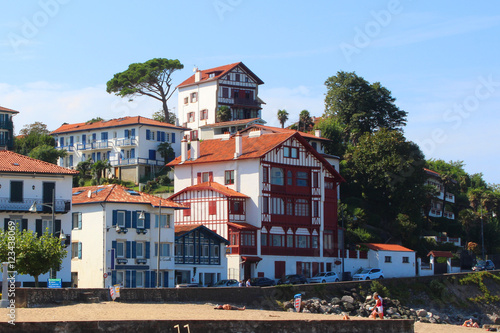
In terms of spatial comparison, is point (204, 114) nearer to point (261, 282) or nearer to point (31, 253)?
point (261, 282)

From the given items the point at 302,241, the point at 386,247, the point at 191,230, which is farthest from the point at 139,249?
the point at 386,247

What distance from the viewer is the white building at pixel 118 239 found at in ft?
203

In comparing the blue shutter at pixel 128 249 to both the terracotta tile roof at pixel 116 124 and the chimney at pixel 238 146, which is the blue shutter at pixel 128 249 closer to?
the chimney at pixel 238 146

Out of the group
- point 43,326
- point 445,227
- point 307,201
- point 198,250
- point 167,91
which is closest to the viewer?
point 43,326

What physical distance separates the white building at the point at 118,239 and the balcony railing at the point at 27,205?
4.66 meters

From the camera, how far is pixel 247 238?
7338 centimetres

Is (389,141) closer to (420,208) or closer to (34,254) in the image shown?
(420,208)

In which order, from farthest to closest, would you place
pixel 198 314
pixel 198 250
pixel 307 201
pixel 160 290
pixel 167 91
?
pixel 167 91 < pixel 307 201 < pixel 198 250 < pixel 160 290 < pixel 198 314

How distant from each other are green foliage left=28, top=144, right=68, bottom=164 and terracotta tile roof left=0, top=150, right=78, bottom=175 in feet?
132

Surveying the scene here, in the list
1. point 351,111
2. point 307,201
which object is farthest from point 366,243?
point 351,111

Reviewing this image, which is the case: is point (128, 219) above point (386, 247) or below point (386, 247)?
above

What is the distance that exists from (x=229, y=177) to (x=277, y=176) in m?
4.50

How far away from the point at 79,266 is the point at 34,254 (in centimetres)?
1631

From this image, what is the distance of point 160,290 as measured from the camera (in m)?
47.6
